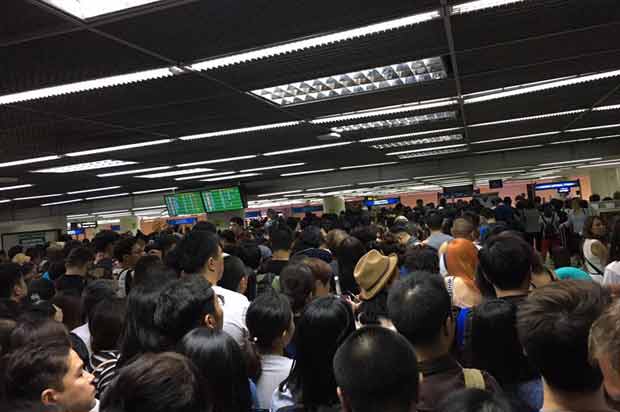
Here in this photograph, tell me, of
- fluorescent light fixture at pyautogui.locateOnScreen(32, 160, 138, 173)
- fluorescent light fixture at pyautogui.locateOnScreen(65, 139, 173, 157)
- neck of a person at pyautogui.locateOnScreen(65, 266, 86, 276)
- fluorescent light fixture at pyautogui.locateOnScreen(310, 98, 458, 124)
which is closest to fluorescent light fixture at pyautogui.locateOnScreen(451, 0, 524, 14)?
fluorescent light fixture at pyautogui.locateOnScreen(310, 98, 458, 124)

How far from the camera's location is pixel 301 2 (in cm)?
309

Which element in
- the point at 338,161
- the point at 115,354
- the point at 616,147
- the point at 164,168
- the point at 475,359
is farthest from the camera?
the point at 616,147

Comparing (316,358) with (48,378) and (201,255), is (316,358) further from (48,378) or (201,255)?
(201,255)

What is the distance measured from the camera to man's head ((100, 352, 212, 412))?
4.72ft

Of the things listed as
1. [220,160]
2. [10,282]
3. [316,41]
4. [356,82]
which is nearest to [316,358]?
[316,41]

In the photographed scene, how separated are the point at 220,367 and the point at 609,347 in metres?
1.36

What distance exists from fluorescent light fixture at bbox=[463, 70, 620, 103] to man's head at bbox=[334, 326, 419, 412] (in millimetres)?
5501

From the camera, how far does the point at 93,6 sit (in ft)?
9.64

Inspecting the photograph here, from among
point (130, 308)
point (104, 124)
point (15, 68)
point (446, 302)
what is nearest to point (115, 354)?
point (130, 308)

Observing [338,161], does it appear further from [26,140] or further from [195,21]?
[195,21]

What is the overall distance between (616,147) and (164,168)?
1346 cm

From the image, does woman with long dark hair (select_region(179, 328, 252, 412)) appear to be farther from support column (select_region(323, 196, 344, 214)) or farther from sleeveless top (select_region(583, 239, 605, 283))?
support column (select_region(323, 196, 344, 214))

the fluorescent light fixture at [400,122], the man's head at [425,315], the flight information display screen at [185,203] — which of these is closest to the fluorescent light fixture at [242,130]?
the fluorescent light fixture at [400,122]

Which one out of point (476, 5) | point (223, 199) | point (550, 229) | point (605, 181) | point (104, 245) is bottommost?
point (550, 229)
